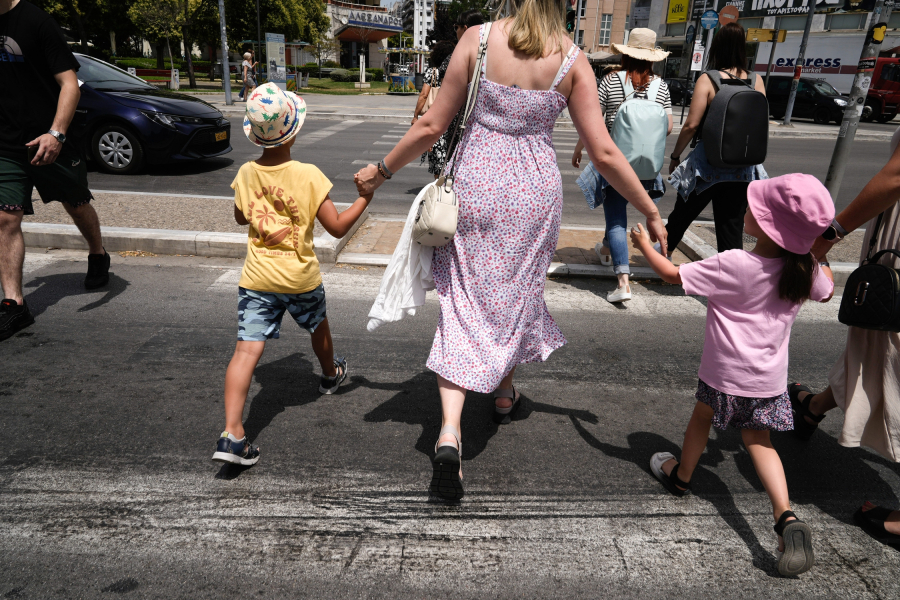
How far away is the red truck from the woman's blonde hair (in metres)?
28.3

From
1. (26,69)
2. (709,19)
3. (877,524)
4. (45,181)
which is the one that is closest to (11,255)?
(45,181)

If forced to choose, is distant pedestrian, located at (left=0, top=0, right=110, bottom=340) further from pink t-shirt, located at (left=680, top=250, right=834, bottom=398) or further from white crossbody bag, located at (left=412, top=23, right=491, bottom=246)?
pink t-shirt, located at (left=680, top=250, right=834, bottom=398)

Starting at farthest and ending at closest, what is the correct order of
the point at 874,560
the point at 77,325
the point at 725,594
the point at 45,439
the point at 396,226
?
the point at 396,226, the point at 77,325, the point at 45,439, the point at 874,560, the point at 725,594

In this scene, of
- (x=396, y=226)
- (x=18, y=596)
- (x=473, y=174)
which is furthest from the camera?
(x=396, y=226)

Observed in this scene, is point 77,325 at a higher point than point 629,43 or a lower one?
lower

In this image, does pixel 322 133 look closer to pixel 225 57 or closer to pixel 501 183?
pixel 225 57

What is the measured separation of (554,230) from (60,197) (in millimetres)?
3667

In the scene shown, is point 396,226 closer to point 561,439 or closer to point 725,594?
point 561,439

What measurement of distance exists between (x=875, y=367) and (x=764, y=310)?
25.5 inches

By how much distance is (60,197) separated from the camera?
4395mm

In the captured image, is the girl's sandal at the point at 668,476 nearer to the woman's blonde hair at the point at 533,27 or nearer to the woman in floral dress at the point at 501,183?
the woman in floral dress at the point at 501,183

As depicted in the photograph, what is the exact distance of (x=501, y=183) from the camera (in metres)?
2.53

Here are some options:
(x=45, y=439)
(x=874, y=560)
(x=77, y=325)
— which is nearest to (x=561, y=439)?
(x=874, y=560)

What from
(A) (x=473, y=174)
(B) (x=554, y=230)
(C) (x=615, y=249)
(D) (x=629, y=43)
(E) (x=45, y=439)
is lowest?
(E) (x=45, y=439)
